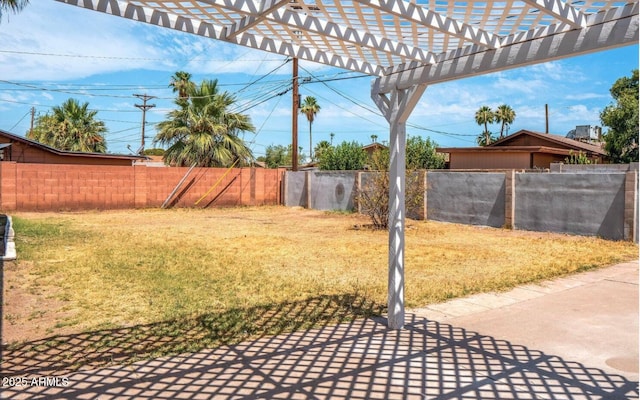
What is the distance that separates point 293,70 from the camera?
21.6 m

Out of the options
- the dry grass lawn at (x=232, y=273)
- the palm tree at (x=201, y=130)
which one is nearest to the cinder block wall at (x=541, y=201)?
the dry grass lawn at (x=232, y=273)

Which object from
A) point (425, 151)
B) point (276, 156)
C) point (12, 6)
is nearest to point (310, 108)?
point (276, 156)

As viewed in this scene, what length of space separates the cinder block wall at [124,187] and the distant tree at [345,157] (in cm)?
400

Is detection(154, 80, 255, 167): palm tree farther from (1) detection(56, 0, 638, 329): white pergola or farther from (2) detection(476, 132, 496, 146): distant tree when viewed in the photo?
(2) detection(476, 132, 496, 146): distant tree

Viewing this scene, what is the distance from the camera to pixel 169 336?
4.19m

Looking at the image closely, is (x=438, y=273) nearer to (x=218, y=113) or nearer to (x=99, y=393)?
(x=99, y=393)

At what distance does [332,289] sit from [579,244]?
22.0ft

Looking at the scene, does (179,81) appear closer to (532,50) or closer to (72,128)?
(72,128)

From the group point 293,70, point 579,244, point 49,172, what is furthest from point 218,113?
point 579,244

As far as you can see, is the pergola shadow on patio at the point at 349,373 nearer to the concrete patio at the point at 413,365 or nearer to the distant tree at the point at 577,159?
the concrete patio at the point at 413,365

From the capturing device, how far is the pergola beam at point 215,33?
3.00 m

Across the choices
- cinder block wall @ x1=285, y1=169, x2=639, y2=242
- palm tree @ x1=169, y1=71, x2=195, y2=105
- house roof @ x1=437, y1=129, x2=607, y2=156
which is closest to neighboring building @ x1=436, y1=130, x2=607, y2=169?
house roof @ x1=437, y1=129, x2=607, y2=156

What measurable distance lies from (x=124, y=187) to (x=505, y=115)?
123ft

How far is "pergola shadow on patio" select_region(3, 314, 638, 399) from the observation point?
120 inches
